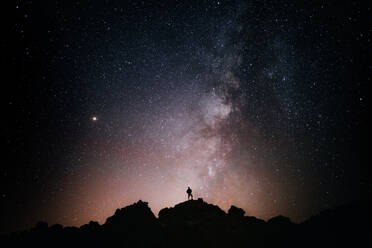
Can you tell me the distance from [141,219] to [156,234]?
3520 millimetres

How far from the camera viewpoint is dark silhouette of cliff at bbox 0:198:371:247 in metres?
36.1

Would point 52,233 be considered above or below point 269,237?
above

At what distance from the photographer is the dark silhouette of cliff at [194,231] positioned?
36062mm

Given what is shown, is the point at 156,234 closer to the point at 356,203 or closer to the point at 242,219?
the point at 242,219

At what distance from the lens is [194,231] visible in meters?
38.2

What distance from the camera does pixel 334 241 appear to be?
4934cm

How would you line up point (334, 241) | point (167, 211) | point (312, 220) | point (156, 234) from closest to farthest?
point (156, 234)
point (167, 211)
point (334, 241)
point (312, 220)

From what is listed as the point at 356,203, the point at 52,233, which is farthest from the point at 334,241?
the point at 52,233

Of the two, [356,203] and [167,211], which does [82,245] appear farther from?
[356,203]

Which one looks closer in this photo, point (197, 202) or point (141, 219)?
point (141, 219)

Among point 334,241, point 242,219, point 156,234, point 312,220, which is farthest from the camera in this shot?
point 312,220

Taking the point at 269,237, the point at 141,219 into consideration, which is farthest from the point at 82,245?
the point at 269,237

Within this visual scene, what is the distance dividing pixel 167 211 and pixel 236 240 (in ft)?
46.2

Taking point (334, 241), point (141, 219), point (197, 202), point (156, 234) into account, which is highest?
point (197, 202)
